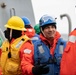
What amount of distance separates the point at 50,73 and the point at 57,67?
0.09m

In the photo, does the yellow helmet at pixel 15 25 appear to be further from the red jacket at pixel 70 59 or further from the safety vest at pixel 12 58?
the red jacket at pixel 70 59

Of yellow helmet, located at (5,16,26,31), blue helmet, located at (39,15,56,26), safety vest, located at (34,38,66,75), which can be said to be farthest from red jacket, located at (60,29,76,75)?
yellow helmet, located at (5,16,26,31)

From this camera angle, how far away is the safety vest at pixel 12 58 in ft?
11.5

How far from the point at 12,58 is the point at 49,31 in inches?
27.3

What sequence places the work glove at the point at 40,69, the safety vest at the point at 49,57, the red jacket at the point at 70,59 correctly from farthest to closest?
the safety vest at the point at 49,57 < the work glove at the point at 40,69 < the red jacket at the point at 70,59

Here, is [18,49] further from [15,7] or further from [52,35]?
[15,7]

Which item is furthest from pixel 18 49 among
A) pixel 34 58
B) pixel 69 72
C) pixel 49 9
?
pixel 49 9

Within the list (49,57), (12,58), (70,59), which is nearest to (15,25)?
(12,58)

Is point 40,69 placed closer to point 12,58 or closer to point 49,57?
point 49,57

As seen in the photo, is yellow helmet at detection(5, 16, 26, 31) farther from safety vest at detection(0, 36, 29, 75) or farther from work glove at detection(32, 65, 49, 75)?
work glove at detection(32, 65, 49, 75)

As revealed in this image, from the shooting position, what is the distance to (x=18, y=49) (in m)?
3.49

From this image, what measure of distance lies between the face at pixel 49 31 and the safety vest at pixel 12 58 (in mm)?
506

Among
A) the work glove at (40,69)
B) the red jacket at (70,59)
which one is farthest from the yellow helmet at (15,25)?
the red jacket at (70,59)

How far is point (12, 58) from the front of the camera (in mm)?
3547
